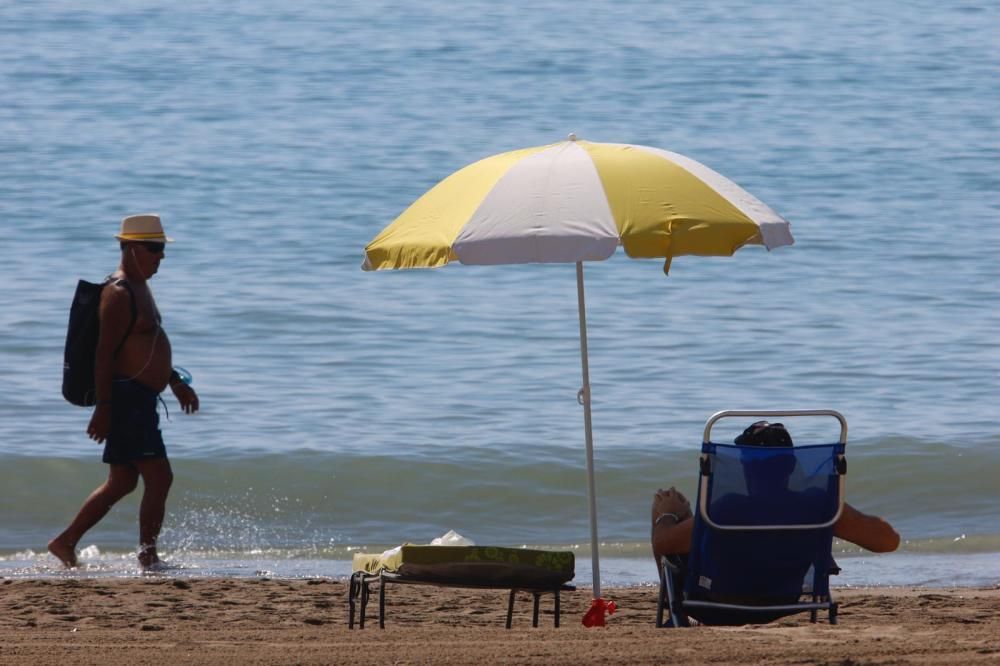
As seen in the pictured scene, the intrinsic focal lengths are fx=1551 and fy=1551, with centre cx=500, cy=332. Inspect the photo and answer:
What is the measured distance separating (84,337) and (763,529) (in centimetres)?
336

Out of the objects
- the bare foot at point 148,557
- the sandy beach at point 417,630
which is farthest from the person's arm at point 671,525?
the bare foot at point 148,557

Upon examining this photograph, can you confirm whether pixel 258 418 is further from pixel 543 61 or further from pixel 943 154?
pixel 543 61

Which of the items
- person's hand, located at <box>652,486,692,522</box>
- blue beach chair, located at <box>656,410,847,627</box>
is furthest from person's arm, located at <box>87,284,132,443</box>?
blue beach chair, located at <box>656,410,847,627</box>

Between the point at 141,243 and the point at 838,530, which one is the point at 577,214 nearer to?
the point at 838,530

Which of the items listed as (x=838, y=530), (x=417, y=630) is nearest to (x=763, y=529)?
(x=838, y=530)

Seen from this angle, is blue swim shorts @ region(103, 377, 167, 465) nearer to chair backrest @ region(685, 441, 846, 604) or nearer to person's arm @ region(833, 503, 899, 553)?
chair backrest @ region(685, 441, 846, 604)

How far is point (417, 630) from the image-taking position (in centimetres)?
561

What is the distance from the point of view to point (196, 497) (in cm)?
952

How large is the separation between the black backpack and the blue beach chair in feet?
Answer: 10.00

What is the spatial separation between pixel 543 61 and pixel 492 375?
58.4 feet

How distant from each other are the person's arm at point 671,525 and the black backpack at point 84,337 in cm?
275

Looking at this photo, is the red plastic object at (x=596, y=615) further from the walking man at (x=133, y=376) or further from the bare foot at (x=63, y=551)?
the bare foot at (x=63, y=551)

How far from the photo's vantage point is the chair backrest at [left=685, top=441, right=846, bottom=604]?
506cm

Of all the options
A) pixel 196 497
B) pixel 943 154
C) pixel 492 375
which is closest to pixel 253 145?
pixel 943 154
